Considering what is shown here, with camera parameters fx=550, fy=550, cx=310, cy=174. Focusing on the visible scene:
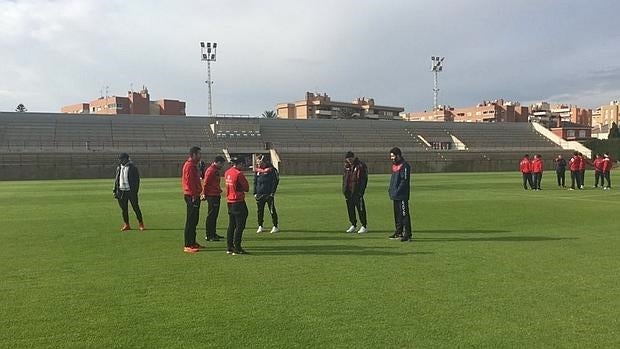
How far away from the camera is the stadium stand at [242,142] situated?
49.6 m

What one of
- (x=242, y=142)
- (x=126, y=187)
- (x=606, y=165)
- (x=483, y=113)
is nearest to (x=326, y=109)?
(x=483, y=113)

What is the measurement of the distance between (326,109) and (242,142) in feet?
301

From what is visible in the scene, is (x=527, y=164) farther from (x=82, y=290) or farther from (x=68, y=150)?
(x=68, y=150)

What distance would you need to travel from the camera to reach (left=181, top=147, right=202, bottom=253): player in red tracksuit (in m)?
10.2

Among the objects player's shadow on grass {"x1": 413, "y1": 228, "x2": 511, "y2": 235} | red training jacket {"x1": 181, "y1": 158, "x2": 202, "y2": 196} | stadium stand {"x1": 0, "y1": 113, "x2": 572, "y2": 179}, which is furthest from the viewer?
stadium stand {"x1": 0, "y1": 113, "x2": 572, "y2": 179}

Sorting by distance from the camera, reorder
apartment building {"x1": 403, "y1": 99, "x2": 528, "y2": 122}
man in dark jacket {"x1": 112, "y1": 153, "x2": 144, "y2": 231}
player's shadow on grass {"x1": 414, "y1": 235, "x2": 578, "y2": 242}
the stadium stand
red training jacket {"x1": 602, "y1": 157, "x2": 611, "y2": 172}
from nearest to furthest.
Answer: player's shadow on grass {"x1": 414, "y1": 235, "x2": 578, "y2": 242} < man in dark jacket {"x1": 112, "y1": 153, "x2": 144, "y2": 231} < red training jacket {"x1": 602, "y1": 157, "x2": 611, "y2": 172} < the stadium stand < apartment building {"x1": 403, "y1": 99, "x2": 528, "y2": 122}

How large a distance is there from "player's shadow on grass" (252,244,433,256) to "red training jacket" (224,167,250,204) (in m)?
1.06

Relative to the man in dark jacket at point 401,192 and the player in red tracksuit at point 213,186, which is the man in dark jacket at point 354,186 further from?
the player in red tracksuit at point 213,186

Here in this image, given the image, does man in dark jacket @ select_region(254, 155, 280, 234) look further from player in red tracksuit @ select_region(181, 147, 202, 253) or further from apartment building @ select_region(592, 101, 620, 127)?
apartment building @ select_region(592, 101, 620, 127)

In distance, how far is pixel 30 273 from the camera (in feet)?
26.5

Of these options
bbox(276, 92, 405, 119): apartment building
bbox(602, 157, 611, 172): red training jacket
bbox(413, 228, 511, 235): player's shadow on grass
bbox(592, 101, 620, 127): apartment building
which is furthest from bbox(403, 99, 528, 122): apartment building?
bbox(413, 228, 511, 235): player's shadow on grass

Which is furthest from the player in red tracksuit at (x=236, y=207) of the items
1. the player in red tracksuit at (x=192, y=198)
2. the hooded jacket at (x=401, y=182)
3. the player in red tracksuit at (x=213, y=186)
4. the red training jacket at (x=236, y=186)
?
the hooded jacket at (x=401, y=182)

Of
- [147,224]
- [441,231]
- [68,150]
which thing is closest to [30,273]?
[147,224]

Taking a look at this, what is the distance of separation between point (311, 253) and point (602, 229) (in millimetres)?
7170
